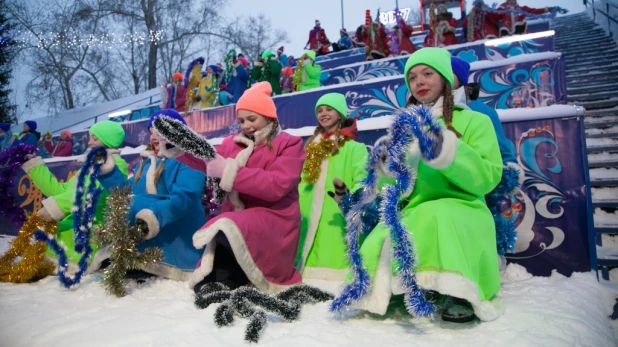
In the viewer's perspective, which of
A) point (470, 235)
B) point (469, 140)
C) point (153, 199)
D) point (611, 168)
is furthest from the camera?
point (611, 168)

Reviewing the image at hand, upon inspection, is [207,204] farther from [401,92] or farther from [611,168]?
[611,168]

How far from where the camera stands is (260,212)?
9.53ft

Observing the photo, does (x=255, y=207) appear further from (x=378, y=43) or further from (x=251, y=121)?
(x=378, y=43)

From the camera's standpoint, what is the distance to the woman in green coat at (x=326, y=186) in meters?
3.62

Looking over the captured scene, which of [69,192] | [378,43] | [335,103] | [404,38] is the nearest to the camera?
[69,192]

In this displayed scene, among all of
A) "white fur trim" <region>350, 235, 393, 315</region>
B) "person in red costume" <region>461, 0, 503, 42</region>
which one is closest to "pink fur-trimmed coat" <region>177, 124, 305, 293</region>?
"white fur trim" <region>350, 235, 393, 315</region>

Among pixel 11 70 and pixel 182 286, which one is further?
pixel 11 70

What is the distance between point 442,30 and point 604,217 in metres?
7.96

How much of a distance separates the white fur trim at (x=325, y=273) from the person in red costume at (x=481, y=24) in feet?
29.3

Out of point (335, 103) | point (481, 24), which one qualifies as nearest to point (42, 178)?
point (335, 103)

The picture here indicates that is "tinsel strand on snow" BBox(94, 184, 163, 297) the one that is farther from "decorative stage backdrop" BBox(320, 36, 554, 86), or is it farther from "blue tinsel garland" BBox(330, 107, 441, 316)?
"decorative stage backdrop" BBox(320, 36, 554, 86)

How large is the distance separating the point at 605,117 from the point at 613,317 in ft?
13.5

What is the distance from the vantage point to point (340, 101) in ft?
12.9

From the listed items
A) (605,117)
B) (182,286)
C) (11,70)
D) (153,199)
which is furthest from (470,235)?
(11,70)
